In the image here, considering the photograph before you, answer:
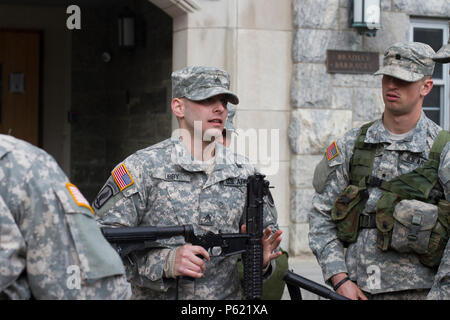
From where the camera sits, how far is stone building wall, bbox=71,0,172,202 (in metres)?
9.38

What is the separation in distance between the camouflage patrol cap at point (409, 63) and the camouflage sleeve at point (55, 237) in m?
1.98

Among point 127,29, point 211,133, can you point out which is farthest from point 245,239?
point 127,29

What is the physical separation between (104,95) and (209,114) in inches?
277

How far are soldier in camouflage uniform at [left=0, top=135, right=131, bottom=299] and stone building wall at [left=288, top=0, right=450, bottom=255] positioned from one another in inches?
195

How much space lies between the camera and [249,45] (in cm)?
666

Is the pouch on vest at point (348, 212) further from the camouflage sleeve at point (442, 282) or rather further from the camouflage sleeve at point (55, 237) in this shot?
the camouflage sleeve at point (55, 237)

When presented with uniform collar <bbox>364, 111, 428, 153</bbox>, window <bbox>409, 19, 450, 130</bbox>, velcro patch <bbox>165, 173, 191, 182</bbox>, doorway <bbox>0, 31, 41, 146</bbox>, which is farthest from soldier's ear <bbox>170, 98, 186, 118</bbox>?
doorway <bbox>0, 31, 41, 146</bbox>

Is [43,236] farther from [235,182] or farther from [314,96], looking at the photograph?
[314,96]

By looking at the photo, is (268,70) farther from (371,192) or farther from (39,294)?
(39,294)

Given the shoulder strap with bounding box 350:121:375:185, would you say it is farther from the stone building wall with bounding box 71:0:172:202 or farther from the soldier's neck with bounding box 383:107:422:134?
the stone building wall with bounding box 71:0:172:202

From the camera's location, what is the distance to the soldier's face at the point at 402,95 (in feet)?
11.2

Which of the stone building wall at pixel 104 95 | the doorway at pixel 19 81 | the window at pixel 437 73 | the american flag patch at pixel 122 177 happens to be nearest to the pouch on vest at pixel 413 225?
the american flag patch at pixel 122 177

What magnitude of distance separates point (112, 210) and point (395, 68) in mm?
1464
